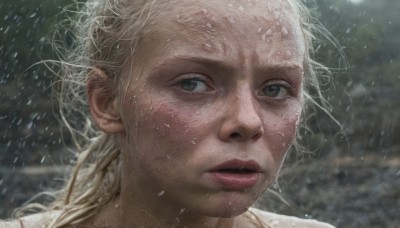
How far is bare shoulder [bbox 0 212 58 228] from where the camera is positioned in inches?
121

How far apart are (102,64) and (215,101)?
53cm

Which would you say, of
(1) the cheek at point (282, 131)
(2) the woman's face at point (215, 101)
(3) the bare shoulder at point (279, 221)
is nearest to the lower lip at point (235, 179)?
(2) the woman's face at point (215, 101)

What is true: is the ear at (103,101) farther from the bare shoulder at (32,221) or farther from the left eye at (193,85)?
the bare shoulder at (32,221)

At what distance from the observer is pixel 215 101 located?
96.3 inches

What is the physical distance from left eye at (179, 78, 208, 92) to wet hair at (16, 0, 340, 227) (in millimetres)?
222

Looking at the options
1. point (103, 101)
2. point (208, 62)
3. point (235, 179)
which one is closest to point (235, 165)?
point (235, 179)

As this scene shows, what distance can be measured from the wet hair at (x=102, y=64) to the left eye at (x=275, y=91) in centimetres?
25

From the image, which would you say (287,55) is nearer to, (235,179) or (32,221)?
(235,179)

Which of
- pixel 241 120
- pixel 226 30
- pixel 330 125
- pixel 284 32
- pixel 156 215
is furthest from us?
pixel 330 125

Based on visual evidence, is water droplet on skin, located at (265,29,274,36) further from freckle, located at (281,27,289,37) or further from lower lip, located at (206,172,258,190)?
lower lip, located at (206,172,258,190)

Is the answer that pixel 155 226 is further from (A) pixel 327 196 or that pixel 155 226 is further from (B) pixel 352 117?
(B) pixel 352 117

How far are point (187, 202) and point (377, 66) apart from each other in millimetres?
3754

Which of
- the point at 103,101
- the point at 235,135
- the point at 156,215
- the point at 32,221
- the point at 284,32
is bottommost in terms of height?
the point at 32,221

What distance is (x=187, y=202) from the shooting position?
2.49 m
